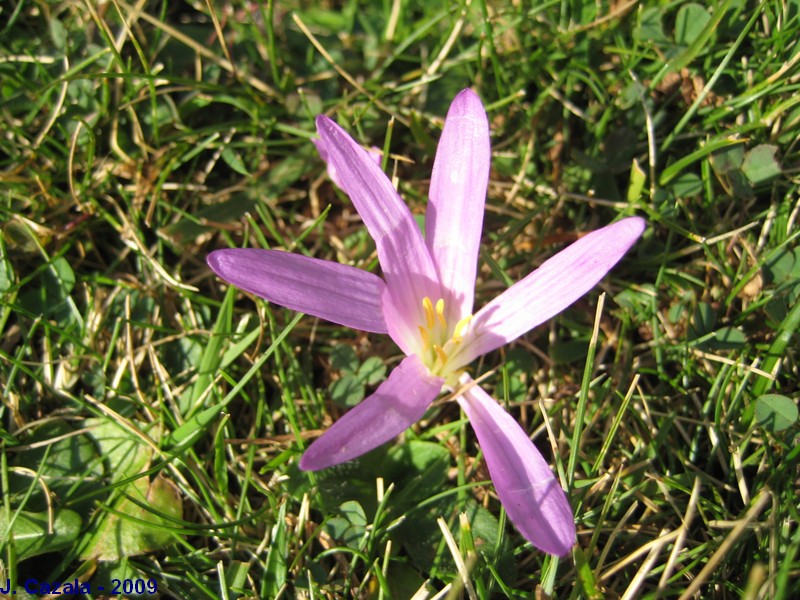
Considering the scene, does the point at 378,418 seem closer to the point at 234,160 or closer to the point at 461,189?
the point at 461,189

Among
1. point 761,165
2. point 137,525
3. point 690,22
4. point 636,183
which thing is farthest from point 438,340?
point 690,22

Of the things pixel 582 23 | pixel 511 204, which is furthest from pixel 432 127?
pixel 582 23

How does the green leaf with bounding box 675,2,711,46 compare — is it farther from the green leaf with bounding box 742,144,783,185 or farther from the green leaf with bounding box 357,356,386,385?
the green leaf with bounding box 357,356,386,385

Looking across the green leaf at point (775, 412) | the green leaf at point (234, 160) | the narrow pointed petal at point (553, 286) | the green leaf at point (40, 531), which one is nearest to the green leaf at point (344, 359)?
the narrow pointed petal at point (553, 286)

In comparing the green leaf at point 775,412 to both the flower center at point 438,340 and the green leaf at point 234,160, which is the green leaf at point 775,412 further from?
the green leaf at point 234,160

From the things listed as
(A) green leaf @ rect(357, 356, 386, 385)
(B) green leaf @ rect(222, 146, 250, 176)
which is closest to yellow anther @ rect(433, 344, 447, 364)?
(A) green leaf @ rect(357, 356, 386, 385)

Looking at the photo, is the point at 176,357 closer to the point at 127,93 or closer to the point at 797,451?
the point at 127,93
